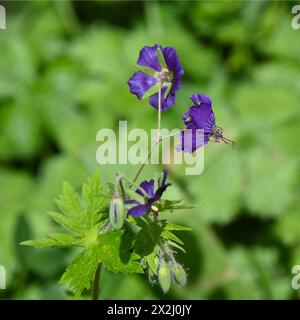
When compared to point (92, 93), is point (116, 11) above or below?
above

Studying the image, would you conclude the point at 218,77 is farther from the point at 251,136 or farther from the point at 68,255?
the point at 68,255

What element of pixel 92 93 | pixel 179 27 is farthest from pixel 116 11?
pixel 92 93

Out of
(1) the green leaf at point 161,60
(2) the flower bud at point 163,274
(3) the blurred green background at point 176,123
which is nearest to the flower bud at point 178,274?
(2) the flower bud at point 163,274

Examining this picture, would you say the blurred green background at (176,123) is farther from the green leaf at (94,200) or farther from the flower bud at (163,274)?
the flower bud at (163,274)

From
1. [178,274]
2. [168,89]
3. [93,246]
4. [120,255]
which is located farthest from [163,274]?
[168,89]

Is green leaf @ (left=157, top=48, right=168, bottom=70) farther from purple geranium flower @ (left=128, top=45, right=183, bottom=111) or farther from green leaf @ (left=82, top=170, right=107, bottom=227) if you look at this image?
green leaf @ (left=82, top=170, right=107, bottom=227)

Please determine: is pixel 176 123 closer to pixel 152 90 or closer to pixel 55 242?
pixel 152 90
